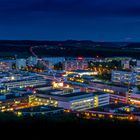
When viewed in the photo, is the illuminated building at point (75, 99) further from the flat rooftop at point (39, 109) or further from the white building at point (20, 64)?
the white building at point (20, 64)

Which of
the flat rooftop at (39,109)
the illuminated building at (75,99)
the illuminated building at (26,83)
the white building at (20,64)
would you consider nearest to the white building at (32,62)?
the white building at (20,64)

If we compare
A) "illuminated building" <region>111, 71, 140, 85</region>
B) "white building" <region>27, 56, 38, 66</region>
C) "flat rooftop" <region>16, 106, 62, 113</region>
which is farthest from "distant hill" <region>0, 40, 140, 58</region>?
"flat rooftop" <region>16, 106, 62, 113</region>

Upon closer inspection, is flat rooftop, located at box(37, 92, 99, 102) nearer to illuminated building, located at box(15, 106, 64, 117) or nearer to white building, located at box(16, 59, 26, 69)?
illuminated building, located at box(15, 106, 64, 117)

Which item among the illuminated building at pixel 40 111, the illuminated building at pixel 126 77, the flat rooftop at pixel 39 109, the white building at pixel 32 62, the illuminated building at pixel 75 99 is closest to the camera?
the illuminated building at pixel 40 111

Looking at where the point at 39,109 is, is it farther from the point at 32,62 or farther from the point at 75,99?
the point at 32,62

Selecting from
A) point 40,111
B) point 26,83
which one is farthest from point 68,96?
point 26,83

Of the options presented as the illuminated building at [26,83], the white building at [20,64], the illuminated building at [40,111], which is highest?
the white building at [20,64]

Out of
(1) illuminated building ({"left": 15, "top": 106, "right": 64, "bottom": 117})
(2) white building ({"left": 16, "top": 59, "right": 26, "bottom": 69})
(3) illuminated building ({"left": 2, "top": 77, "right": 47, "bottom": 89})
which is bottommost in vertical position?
(1) illuminated building ({"left": 15, "top": 106, "right": 64, "bottom": 117})

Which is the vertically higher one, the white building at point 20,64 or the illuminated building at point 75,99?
the white building at point 20,64
